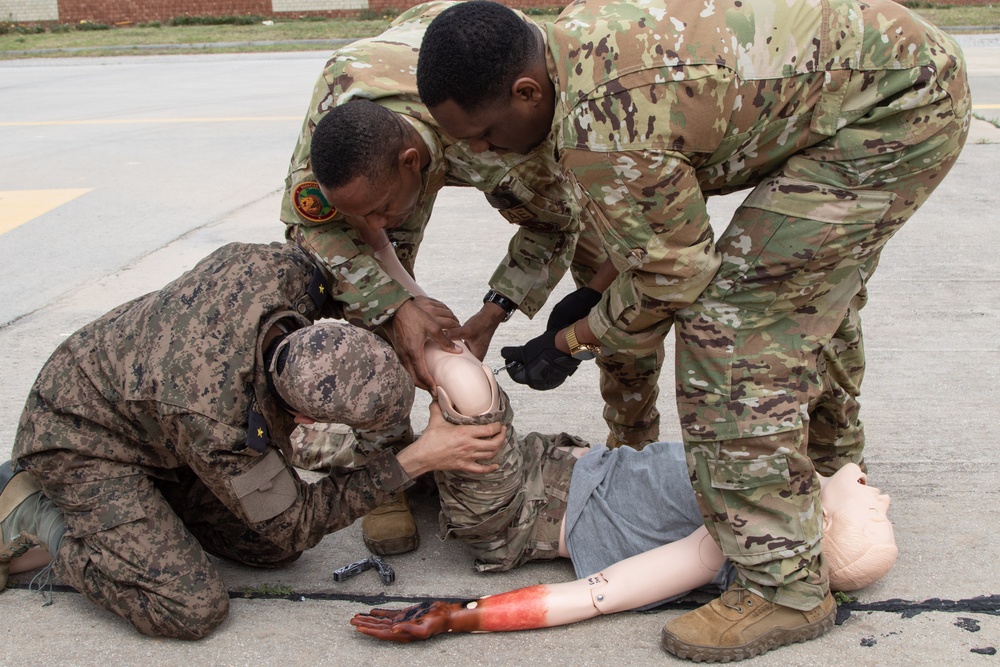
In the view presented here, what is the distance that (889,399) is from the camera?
3713 mm

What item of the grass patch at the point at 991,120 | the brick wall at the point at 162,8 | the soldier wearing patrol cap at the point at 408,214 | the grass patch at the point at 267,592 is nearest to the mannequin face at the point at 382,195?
the soldier wearing patrol cap at the point at 408,214

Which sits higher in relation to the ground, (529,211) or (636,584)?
(529,211)

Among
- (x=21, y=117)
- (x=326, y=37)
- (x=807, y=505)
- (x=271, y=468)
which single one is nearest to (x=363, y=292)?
(x=271, y=468)

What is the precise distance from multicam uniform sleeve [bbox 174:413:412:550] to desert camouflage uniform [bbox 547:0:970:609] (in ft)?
2.64

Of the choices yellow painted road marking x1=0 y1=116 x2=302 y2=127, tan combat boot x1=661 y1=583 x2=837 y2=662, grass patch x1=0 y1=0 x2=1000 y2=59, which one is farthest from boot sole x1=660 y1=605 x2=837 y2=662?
grass patch x1=0 y1=0 x2=1000 y2=59

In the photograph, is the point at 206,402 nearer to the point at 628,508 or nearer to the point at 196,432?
the point at 196,432

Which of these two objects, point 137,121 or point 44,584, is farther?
point 137,121

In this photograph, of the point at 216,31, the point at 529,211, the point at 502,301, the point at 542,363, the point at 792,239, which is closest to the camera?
the point at 792,239

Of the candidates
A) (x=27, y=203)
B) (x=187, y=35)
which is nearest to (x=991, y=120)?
(x=27, y=203)

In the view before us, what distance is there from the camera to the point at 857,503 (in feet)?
8.40

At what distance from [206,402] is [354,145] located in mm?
756

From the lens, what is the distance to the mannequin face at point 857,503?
8.29 feet

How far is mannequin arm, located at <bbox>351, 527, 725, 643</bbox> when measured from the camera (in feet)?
8.23

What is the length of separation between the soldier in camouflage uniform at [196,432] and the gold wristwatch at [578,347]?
39cm
